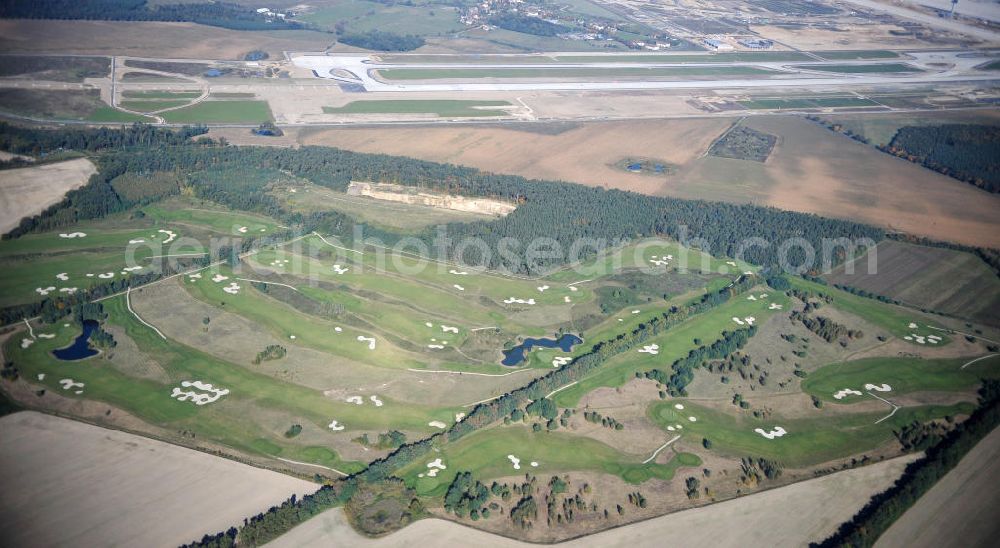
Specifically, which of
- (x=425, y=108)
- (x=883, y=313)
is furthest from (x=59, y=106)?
(x=883, y=313)

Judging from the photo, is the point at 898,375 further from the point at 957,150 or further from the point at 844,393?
the point at 957,150

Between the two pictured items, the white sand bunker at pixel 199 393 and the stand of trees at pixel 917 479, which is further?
the white sand bunker at pixel 199 393

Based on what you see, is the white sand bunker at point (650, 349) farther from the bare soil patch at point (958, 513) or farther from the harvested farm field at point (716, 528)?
the bare soil patch at point (958, 513)

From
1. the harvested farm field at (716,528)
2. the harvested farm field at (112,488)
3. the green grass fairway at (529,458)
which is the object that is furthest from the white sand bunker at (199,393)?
the green grass fairway at (529,458)

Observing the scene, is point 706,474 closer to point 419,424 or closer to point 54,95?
point 419,424

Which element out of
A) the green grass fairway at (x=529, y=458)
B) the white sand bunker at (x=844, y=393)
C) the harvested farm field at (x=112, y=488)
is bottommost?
the harvested farm field at (x=112, y=488)

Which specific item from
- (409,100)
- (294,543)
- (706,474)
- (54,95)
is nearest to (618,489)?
(706,474)
